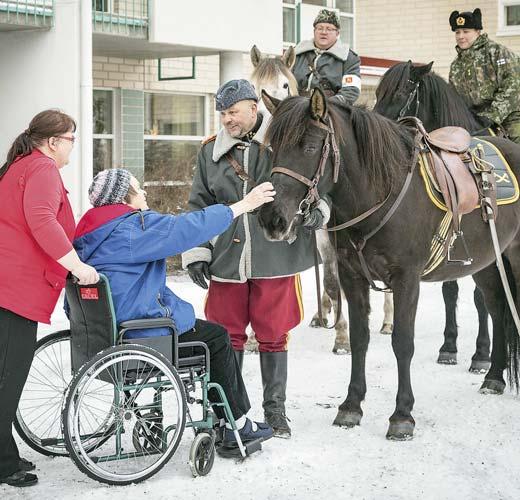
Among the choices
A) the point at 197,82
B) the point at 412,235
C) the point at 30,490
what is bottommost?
the point at 30,490

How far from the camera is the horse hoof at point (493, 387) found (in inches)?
250

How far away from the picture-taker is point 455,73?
798 centimetres

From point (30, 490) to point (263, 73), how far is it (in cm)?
341

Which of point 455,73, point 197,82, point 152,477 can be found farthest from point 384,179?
point 197,82

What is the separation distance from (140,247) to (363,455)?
169 cm

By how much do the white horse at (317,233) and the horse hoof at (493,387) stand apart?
→ 46.0 inches

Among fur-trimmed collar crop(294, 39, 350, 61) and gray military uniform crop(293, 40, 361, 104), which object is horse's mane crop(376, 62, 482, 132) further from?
fur-trimmed collar crop(294, 39, 350, 61)

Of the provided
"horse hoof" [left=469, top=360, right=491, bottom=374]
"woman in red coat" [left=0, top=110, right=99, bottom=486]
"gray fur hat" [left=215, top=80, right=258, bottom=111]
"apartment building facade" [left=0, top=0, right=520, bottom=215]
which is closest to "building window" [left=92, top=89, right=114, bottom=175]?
"apartment building facade" [left=0, top=0, right=520, bottom=215]

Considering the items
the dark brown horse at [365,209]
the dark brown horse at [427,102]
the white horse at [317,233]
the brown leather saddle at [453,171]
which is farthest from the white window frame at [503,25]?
the brown leather saddle at [453,171]

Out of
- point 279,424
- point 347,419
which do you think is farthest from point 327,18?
point 279,424

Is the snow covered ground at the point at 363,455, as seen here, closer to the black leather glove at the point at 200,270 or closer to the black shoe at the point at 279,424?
the black shoe at the point at 279,424

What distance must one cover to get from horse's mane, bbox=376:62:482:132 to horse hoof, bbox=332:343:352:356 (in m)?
1.92

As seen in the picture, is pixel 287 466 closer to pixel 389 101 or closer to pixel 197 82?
pixel 389 101

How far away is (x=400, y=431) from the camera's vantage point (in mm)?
5324
